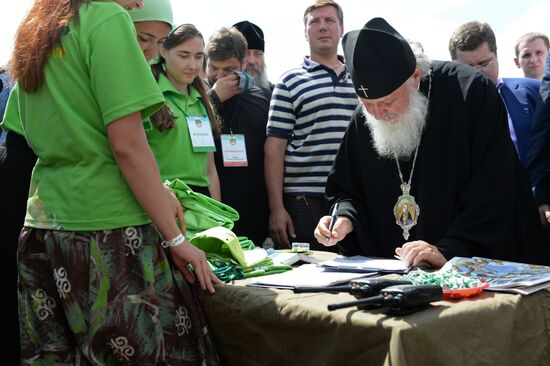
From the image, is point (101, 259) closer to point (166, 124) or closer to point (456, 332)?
point (456, 332)

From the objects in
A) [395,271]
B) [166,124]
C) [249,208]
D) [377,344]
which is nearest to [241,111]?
[249,208]

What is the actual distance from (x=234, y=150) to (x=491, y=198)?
196 cm

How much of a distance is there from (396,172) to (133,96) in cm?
155

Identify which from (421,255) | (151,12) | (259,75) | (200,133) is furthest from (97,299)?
(259,75)

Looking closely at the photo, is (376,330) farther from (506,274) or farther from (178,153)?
(178,153)

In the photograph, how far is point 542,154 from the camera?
147 inches

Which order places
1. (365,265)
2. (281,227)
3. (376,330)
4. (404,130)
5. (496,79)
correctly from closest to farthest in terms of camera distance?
(376,330) < (365,265) < (404,130) < (281,227) < (496,79)

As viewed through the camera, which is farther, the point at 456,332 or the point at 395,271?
the point at 395,271

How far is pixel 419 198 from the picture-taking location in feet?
10.2

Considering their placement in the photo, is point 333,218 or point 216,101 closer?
point 333,218

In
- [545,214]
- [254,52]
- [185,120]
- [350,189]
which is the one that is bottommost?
[545,214]

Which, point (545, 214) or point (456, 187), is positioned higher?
point (456, 187)

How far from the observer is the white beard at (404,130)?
311 centimetres

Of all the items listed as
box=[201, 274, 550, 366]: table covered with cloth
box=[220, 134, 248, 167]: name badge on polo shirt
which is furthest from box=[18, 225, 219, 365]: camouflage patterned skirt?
box=[220, 134, 248, 167]: name badge on polo shirt
